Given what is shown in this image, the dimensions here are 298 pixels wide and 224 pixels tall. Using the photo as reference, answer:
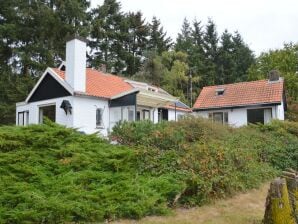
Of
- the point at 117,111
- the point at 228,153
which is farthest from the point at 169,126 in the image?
the point at 117,111

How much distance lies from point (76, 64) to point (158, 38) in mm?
32493

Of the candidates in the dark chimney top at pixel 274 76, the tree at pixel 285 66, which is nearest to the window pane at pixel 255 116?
the dark chimney top at pixel 274 76

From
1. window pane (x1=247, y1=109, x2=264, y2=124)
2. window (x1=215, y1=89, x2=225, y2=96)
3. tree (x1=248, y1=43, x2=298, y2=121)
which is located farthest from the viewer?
tree (x1=248, y1=43, x2=298, y2=121)

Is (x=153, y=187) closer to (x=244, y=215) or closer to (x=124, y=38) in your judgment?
(x=244, y=215)

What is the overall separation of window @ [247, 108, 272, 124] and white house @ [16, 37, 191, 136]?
20.7 ft

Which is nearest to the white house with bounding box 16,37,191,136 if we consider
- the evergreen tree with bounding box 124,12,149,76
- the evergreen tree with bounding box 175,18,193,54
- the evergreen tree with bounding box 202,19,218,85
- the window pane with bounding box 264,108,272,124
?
the window pane with bounding box 264,108,272,124

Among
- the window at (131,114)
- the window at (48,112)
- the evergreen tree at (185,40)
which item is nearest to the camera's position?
the window at (48,112)

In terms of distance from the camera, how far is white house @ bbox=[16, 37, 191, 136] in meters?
20.6

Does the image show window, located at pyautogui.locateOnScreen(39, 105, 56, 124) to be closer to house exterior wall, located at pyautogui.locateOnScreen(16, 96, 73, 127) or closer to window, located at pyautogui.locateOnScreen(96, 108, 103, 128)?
house exterior wall, located at pyautogui.locateOnScreen(16, 96, 73, 127)

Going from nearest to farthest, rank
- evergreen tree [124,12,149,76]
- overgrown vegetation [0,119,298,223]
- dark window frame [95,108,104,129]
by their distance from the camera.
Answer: overgrown vegetation [0,119,298,223] → dark window frame [95,108,104,129] → evergreen tree [124,12,149,76]

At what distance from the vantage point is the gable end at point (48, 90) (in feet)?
70.3

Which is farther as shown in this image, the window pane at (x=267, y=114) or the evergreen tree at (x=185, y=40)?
the evergreen tree at (x=185, y=40)

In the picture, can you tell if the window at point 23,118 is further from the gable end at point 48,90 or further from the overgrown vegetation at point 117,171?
the overgrown vegetation at point 117,171

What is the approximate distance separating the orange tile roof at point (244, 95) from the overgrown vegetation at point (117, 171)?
49.1 ft
